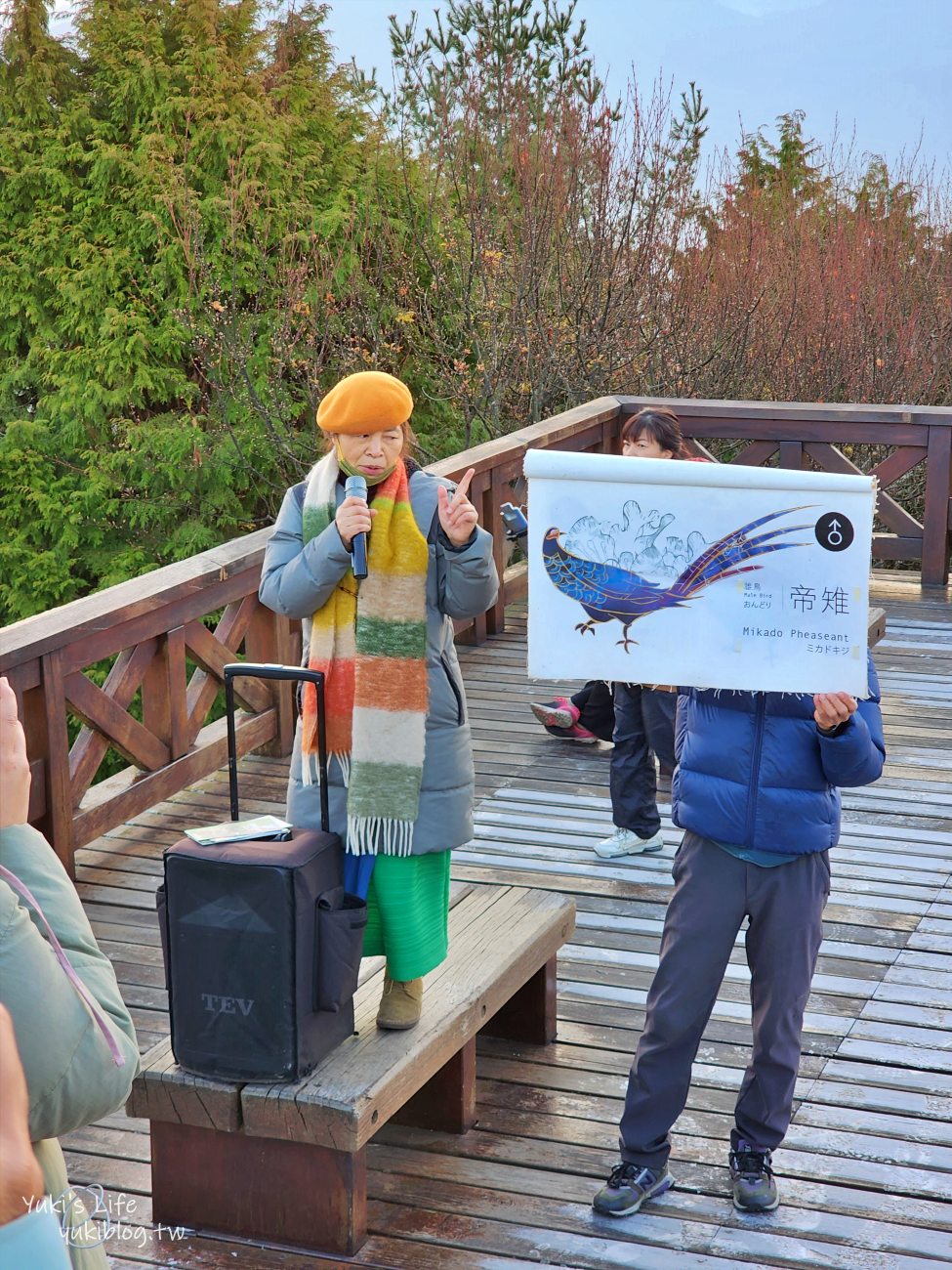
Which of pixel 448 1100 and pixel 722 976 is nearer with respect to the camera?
pixel 722 976

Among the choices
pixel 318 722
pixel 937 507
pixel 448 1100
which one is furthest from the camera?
pixel 937 507

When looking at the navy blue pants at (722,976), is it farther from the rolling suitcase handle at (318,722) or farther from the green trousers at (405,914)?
the rolling suitcase handle at (318,722)

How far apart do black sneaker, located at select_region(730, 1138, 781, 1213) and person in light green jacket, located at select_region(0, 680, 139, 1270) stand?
1.66 metres

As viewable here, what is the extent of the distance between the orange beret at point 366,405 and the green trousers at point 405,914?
85 cm

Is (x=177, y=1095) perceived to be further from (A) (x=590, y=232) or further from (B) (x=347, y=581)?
(A) (x=590, y=232)

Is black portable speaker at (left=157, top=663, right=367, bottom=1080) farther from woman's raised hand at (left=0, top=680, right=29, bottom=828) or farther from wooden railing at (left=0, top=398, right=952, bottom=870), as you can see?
wooden railing at (left=0, top=398, right=952, bottom=870)

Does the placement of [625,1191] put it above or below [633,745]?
below

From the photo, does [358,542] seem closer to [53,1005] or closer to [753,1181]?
[753,1181]

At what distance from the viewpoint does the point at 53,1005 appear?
143cm

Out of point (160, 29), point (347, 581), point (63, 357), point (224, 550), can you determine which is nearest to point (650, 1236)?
point (347, 581)

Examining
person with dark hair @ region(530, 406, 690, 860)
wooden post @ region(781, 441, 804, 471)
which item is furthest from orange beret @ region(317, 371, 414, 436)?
wooden post @ region(781, 441, 804, 471)

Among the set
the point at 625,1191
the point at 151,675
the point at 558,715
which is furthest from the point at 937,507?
the point at 625,1191

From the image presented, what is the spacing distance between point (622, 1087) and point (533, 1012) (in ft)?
1.01

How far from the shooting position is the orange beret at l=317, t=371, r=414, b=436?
300 cm
